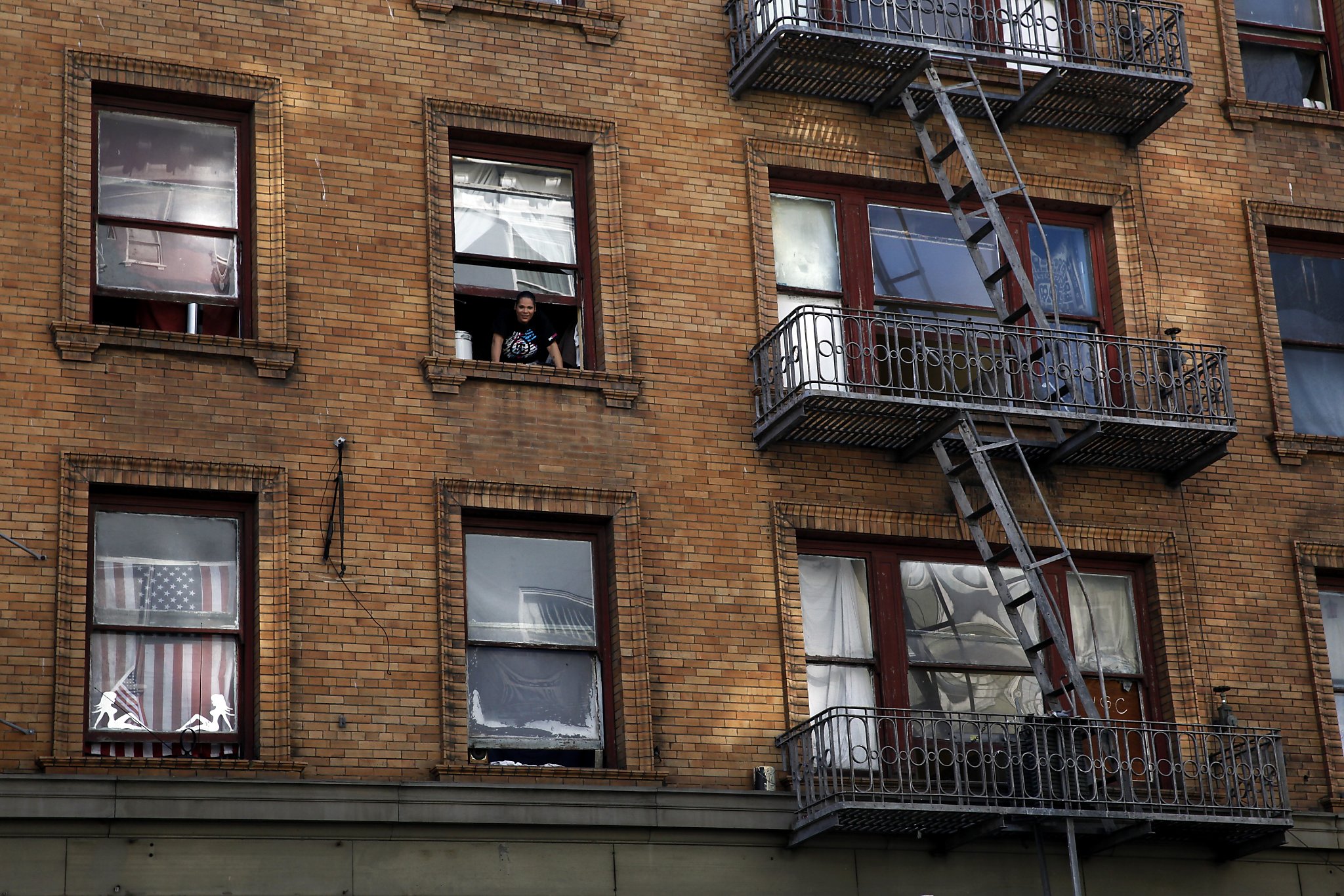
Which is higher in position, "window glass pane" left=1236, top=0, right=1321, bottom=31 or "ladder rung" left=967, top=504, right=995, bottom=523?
"window glass pane" left=1236, top=0, right=1321, bottom=31

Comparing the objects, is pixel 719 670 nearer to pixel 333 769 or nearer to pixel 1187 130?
pixel 333 769

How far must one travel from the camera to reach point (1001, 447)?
1880cm

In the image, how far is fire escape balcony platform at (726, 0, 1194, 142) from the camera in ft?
64.8

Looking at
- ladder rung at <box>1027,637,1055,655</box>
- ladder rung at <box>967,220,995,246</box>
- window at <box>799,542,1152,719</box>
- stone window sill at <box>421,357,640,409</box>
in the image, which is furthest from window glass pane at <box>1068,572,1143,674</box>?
stone window sill at <box>421,357,640,409</box>

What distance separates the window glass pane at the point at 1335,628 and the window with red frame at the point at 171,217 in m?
10.9

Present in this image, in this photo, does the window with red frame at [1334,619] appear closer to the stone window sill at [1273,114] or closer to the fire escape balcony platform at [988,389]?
the fire escape balcony platform at [988,389]

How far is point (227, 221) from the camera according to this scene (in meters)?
18.3

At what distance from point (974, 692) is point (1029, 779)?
155cm

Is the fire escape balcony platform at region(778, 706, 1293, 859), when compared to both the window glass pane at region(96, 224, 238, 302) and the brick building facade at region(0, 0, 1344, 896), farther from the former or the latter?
the window glass pane at region(96, 224, 238, 302)

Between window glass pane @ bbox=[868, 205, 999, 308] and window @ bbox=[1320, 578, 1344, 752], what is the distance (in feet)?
14.6

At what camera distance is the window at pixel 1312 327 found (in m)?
21.4

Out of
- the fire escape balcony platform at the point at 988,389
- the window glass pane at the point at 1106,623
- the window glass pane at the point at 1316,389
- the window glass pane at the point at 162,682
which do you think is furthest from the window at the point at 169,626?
the window glass pane at the point at 1316,389

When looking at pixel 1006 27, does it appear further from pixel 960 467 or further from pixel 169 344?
pixel 169 344

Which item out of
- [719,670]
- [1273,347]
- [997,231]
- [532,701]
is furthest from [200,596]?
[1273,347]
